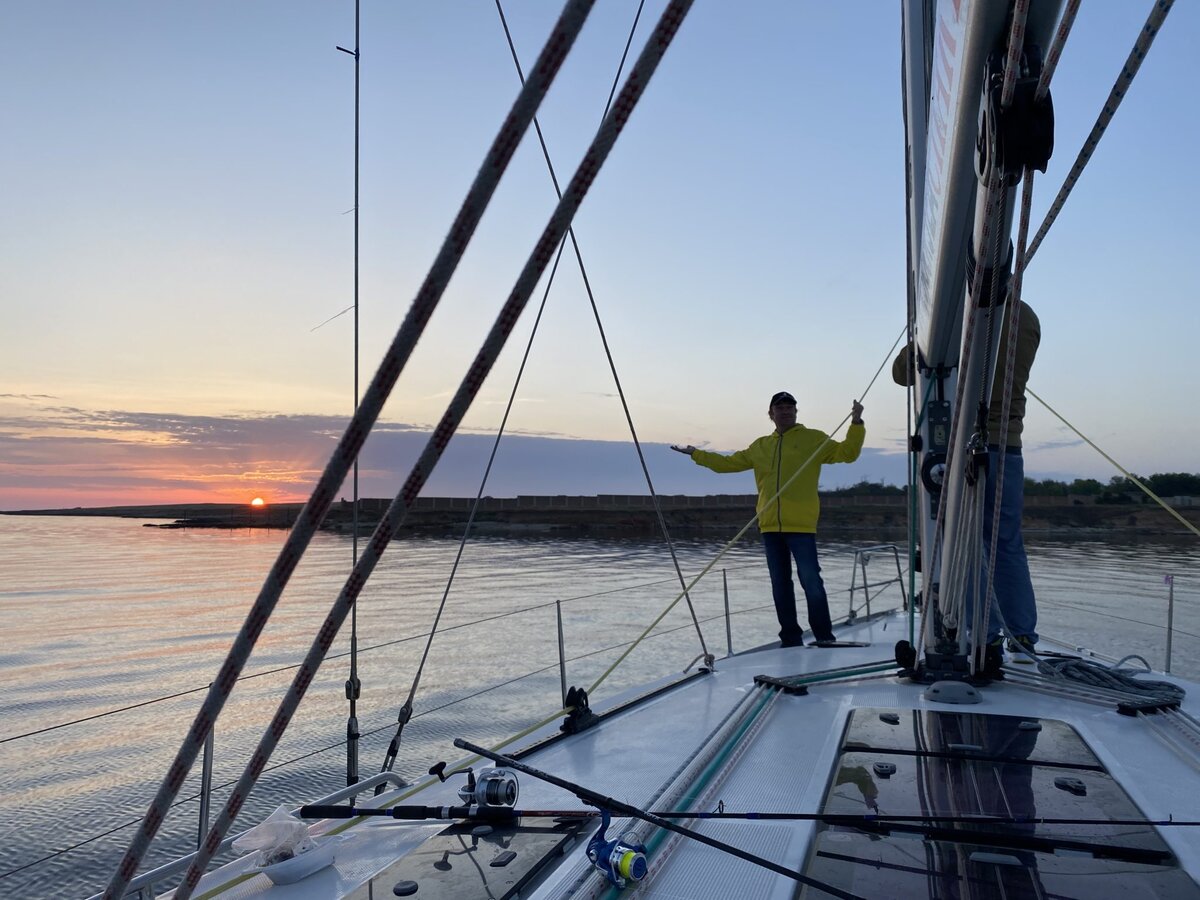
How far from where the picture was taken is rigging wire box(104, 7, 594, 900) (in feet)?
2.85

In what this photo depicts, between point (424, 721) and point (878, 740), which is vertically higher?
point (878, 740)

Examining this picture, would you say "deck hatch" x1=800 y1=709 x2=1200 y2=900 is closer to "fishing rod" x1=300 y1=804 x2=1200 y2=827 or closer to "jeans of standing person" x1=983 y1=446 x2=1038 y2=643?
"fishing rod" x1=300 y1=804 x2=1200 y2=827

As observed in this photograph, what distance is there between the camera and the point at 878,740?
252 cm

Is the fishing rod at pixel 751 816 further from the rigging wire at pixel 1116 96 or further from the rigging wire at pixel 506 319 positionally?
the rigging wire at pixel 1116 96

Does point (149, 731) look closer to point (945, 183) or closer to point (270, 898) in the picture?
point (270, 898)

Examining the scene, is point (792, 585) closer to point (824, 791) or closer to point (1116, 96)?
point (824, 791)

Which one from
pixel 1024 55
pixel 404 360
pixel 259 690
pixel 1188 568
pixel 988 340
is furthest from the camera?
pixel 1188 568

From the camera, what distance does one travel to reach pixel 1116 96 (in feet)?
4.76

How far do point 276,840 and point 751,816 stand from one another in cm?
97

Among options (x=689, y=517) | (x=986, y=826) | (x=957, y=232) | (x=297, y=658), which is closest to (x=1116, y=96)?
(x=957, y=232)

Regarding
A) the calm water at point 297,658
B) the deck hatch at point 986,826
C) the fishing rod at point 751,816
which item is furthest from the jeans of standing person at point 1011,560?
the calm water at point 297,658

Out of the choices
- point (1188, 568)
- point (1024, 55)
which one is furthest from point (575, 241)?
point (1188, 568)

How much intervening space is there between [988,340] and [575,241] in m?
1.36

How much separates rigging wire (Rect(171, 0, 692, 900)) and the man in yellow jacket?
3770 mm
